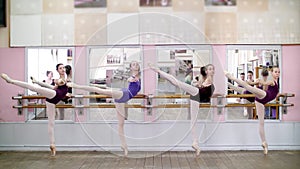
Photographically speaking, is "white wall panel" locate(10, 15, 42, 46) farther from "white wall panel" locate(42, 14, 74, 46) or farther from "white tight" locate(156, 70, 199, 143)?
"white tight" locate(156, 70, 199, 143)

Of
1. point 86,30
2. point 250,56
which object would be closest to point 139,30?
point 86,30

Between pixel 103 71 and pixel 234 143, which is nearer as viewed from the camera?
pixel 103 71

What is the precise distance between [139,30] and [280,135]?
335cm

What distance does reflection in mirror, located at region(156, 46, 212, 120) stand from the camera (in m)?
7.11

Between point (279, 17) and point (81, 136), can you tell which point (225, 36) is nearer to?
point (279, 17)

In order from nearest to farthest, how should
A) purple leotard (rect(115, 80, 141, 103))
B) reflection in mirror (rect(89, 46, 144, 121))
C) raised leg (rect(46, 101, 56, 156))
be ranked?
1. reflection in mirror (rect(89, 46, 144, 121))
2. purple leotard (rect(115, 80, 141, 103))
3. raised leg (rect(46, 101, 56, 156))

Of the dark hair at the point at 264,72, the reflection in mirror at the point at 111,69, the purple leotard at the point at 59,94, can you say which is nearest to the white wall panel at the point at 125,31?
the reflection in mirror at the point at 111,69

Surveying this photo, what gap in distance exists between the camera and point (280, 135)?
25.7 ft

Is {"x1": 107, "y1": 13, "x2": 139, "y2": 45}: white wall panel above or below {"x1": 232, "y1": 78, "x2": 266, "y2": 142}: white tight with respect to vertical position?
above

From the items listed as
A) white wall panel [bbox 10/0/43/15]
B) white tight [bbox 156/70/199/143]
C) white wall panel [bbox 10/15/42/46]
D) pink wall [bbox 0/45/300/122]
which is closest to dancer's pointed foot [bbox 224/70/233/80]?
pink wall [bbox 0/45/300/122]

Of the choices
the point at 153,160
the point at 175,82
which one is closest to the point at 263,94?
the point at 175,82

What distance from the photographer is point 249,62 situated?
7797 mm

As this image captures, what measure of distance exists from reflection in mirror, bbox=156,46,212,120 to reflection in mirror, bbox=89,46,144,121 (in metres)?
0.44

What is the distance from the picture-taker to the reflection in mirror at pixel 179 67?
7105 mm
